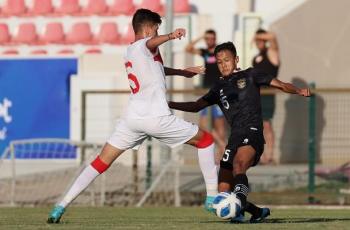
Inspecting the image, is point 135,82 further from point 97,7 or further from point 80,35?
point 97,7

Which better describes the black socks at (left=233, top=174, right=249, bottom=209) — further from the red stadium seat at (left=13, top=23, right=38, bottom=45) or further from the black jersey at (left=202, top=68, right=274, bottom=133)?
the red stadium seat at (left=13, top=23, right=38, bottom=45)

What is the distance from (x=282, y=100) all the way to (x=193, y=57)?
99.2 inches

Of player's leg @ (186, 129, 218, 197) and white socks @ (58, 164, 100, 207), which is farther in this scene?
player's leg @ (186, 129, 218, 197)

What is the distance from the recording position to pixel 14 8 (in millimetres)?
25219

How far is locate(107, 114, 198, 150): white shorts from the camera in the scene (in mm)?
10875

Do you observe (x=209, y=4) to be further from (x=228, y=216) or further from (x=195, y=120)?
(x=228, y=216)

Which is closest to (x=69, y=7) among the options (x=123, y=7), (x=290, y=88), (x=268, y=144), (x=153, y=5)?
(x=123, y=7)

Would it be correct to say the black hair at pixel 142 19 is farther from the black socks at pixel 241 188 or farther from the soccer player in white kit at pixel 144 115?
the black socks at pixel 241 188

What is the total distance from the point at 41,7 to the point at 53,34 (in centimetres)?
115

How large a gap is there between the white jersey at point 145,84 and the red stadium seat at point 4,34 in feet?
46.4

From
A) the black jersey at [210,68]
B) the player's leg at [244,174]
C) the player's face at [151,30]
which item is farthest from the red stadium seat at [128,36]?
the player's leg at [244,174]

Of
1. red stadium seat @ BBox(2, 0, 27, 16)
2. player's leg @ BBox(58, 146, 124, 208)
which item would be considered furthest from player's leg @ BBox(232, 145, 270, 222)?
red stadium seat @ BBox(2, 0, 27, 16)

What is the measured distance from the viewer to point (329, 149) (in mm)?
18984

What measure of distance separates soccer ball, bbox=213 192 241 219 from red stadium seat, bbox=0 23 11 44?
49.3 ft
